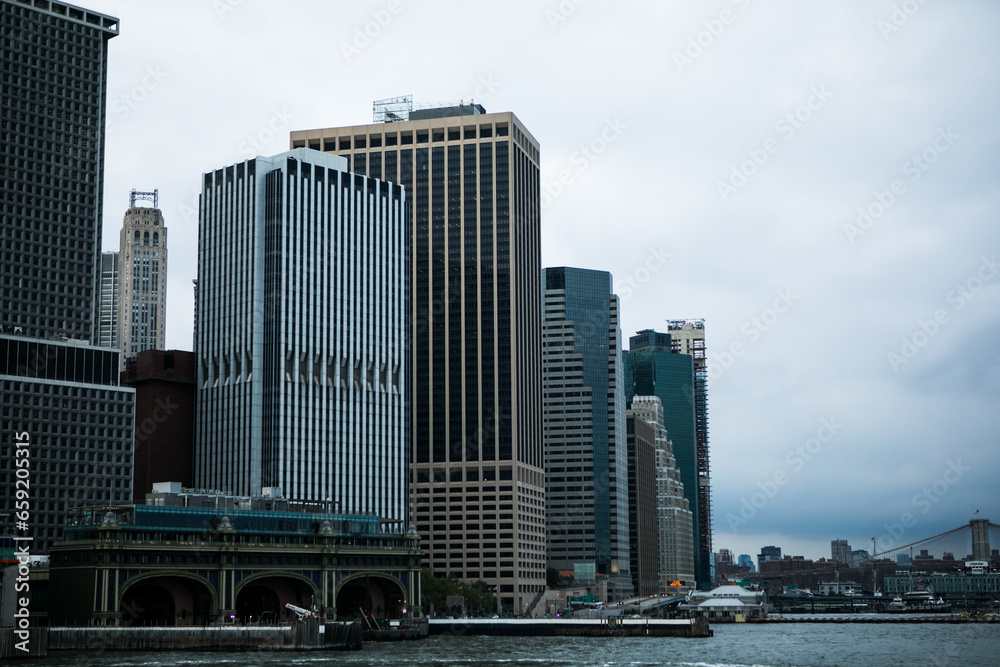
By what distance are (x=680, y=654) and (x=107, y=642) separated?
274 ft

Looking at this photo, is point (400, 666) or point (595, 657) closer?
point (400, 666)

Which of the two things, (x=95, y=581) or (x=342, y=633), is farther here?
(x=95, y=581)

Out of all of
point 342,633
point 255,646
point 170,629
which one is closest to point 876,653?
point 342,633

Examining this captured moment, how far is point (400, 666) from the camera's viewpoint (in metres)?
144

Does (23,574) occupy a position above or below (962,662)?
above

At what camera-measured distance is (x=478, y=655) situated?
6752 inches

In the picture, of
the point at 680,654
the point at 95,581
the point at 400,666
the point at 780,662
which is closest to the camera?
the point at 400,666

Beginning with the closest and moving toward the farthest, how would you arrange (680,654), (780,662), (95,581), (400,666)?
(400,666) < (780,662) < (680,654) < (95,581)

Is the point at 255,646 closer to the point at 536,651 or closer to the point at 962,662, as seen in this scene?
the point at 536,651

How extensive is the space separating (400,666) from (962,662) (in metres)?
75.8

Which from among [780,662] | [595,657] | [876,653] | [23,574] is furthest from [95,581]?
[876,653]

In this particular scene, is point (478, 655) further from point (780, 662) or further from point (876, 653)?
point (876, 653)

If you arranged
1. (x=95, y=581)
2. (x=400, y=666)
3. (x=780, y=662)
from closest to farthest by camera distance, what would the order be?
(x=400, y=666) → (x=780, y=662) → (x=95, y=581)

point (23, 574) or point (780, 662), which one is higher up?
point (23, 574)
